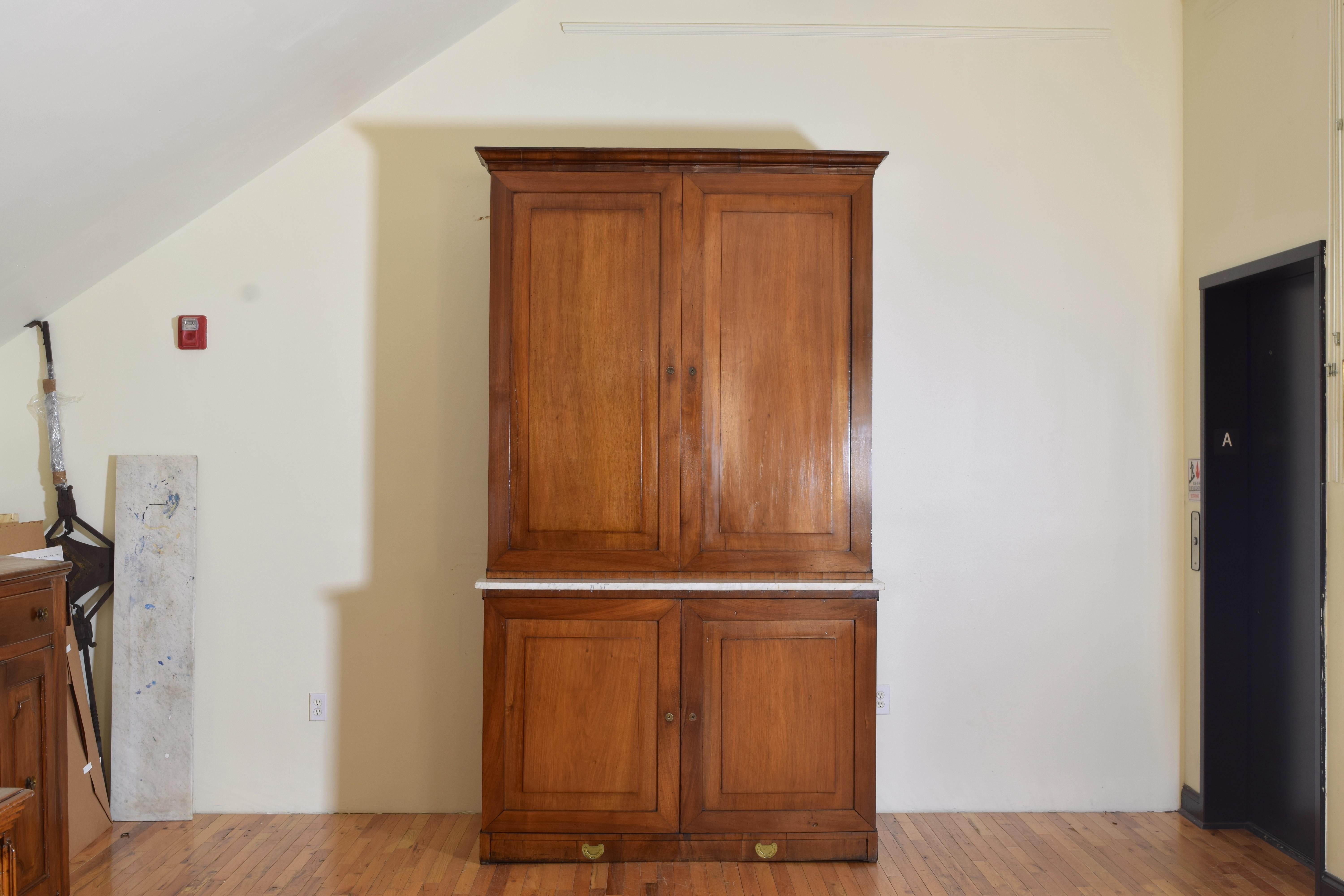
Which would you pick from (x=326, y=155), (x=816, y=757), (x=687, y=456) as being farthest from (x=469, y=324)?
(x=816, y=757)

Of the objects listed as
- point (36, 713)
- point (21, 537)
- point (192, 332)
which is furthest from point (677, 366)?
point (21, 537)

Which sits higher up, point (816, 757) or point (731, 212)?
point (731, 212)

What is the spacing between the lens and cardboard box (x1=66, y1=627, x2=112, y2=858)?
2.71 m

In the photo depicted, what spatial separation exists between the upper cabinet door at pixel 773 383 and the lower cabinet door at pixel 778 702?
17cm

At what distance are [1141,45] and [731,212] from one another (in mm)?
1793

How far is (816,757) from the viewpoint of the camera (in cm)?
259

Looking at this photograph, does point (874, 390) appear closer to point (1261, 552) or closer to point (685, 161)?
point (685, 161)

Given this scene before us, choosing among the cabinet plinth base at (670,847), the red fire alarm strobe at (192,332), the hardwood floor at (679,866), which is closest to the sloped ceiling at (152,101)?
the red fire alarm strobe at (192,332)

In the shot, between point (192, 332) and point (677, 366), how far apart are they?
1.82 meters

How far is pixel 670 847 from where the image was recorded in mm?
2607

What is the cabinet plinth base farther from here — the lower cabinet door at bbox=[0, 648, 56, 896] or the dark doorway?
the dark doorway

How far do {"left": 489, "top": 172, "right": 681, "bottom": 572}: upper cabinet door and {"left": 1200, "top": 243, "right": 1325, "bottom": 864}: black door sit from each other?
1955 millimetres

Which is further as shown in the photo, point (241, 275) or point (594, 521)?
point (241, 275)

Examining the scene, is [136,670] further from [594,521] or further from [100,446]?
[594,521]
